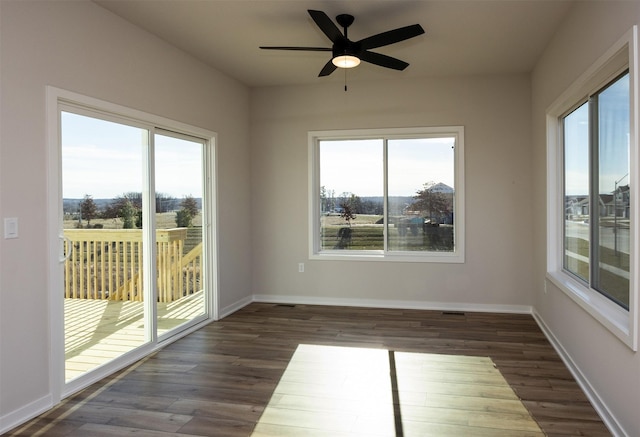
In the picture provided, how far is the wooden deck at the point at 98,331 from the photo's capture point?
324 centimetres

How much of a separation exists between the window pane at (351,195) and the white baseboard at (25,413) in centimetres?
355

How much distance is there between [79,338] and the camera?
10.9 feet

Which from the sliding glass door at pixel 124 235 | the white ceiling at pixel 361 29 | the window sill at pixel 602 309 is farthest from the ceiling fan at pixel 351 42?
the window sill at pixel 602 309

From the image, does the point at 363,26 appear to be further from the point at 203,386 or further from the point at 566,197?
the point at 203,386

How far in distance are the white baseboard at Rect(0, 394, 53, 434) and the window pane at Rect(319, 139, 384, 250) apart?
140 inches

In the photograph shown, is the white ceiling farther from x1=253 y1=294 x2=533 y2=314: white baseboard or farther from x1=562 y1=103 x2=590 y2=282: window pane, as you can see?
x1=253 y1=294 x2=533 y2=314: white baseboard

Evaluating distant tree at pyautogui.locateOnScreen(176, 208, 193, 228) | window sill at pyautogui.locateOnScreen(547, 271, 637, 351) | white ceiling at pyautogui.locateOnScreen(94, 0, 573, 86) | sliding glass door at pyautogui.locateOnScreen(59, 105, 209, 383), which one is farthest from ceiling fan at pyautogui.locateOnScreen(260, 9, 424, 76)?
window sill at pyautogui.locateOnScreen(547, 271, 637, 351)

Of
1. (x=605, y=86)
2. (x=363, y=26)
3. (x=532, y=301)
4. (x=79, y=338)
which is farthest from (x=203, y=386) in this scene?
(x=532, y=301)

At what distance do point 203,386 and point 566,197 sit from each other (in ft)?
10.9

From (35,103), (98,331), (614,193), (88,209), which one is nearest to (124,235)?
(88,209)

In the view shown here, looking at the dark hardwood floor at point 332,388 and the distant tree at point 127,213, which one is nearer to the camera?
the dark hardwood floor at point 332,388

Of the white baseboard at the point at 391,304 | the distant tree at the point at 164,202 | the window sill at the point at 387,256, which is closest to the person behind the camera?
the distant tree at the point at 164,202

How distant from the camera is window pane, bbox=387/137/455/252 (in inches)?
217

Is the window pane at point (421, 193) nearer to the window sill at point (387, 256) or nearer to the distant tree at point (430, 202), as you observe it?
the distant tree at point (430, 202)
